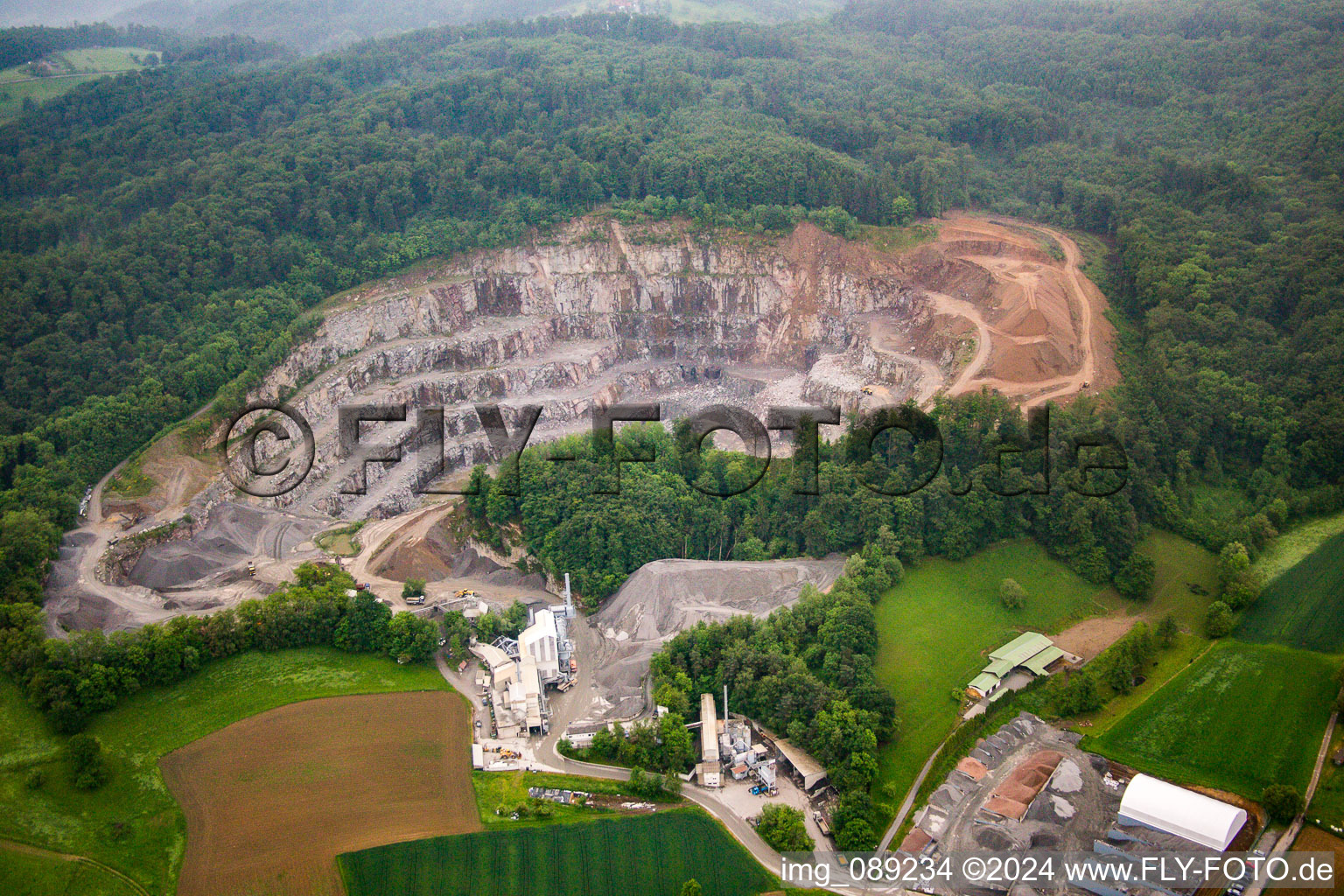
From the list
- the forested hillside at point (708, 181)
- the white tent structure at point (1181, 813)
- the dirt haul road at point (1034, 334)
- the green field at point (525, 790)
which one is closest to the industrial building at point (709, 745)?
the green field at point (525, 790)

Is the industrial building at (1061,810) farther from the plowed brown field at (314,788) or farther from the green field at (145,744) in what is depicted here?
the green field at (145,744)

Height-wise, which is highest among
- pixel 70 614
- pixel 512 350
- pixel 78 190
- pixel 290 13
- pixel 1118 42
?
pixel 290 13

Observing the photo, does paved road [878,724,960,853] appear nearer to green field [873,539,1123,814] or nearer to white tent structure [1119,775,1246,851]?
green field [873,539,1123,814]

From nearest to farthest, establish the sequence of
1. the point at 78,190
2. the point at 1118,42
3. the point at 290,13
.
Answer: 1. the point at 78,190
2. the point at 1118,42
3. the point at 290,13

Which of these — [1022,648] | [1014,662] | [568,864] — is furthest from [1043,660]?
[568,864]

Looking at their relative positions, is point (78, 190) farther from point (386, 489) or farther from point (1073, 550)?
point (1073, 550)

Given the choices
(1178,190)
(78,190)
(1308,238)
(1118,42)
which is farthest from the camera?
(1118,42)

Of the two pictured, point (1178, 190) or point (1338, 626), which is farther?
point (1178, 190)

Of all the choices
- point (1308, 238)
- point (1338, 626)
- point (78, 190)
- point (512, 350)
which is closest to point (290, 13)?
point (78, 190)
